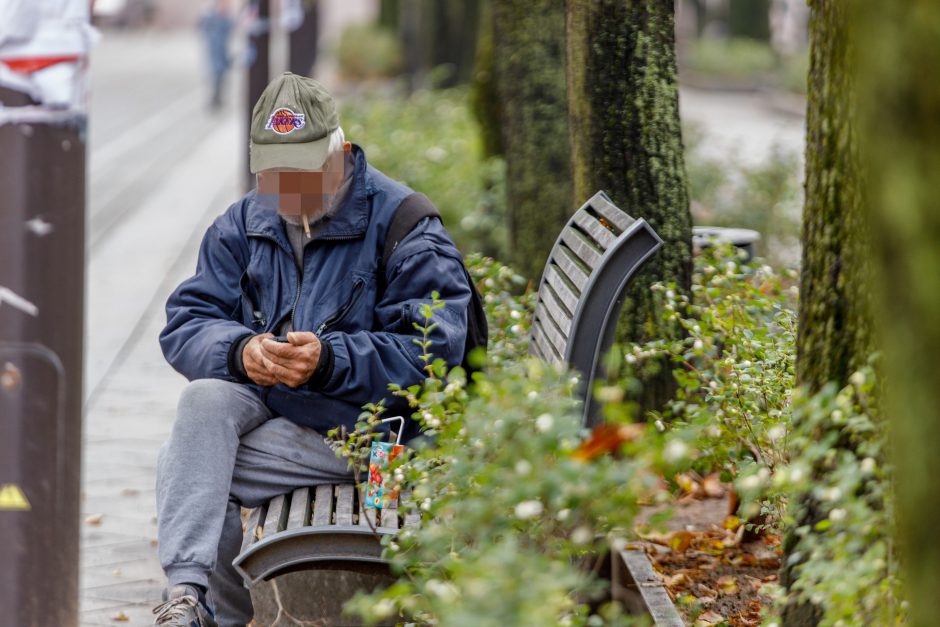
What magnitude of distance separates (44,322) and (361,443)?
3.83 feet

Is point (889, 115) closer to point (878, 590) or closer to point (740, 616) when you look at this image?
point (878, 590)

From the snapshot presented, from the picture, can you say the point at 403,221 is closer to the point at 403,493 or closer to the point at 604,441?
the point at 403,493

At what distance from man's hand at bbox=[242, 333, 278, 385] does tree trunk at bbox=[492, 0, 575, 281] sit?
121 inches

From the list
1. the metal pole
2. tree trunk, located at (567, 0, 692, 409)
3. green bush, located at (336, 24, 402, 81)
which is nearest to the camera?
tree trunk, located at (567, 0, 692, 409)

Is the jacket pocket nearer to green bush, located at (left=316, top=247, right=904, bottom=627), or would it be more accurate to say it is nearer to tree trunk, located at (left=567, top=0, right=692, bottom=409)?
green bush, located at (left=316, top=247, right=904, bottom=627)

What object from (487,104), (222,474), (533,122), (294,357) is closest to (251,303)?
(294,357)

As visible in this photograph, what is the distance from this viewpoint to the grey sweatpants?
12.1ft

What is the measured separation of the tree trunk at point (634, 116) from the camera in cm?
492

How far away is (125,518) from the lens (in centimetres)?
544

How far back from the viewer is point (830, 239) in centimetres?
284

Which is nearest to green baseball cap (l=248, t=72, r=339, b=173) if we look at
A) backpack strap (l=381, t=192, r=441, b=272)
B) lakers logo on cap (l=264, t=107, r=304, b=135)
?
lakers logo on cap (l=264, t=107, r=304, b=135)

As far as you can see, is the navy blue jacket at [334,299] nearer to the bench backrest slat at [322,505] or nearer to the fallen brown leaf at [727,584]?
the bench backrest slat at [322,505]

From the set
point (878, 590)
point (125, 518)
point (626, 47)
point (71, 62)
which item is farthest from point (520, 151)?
point (878, 590)

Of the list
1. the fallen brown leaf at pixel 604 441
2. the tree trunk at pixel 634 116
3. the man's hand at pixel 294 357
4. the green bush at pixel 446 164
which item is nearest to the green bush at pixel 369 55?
the green bush at pixel 446 164
